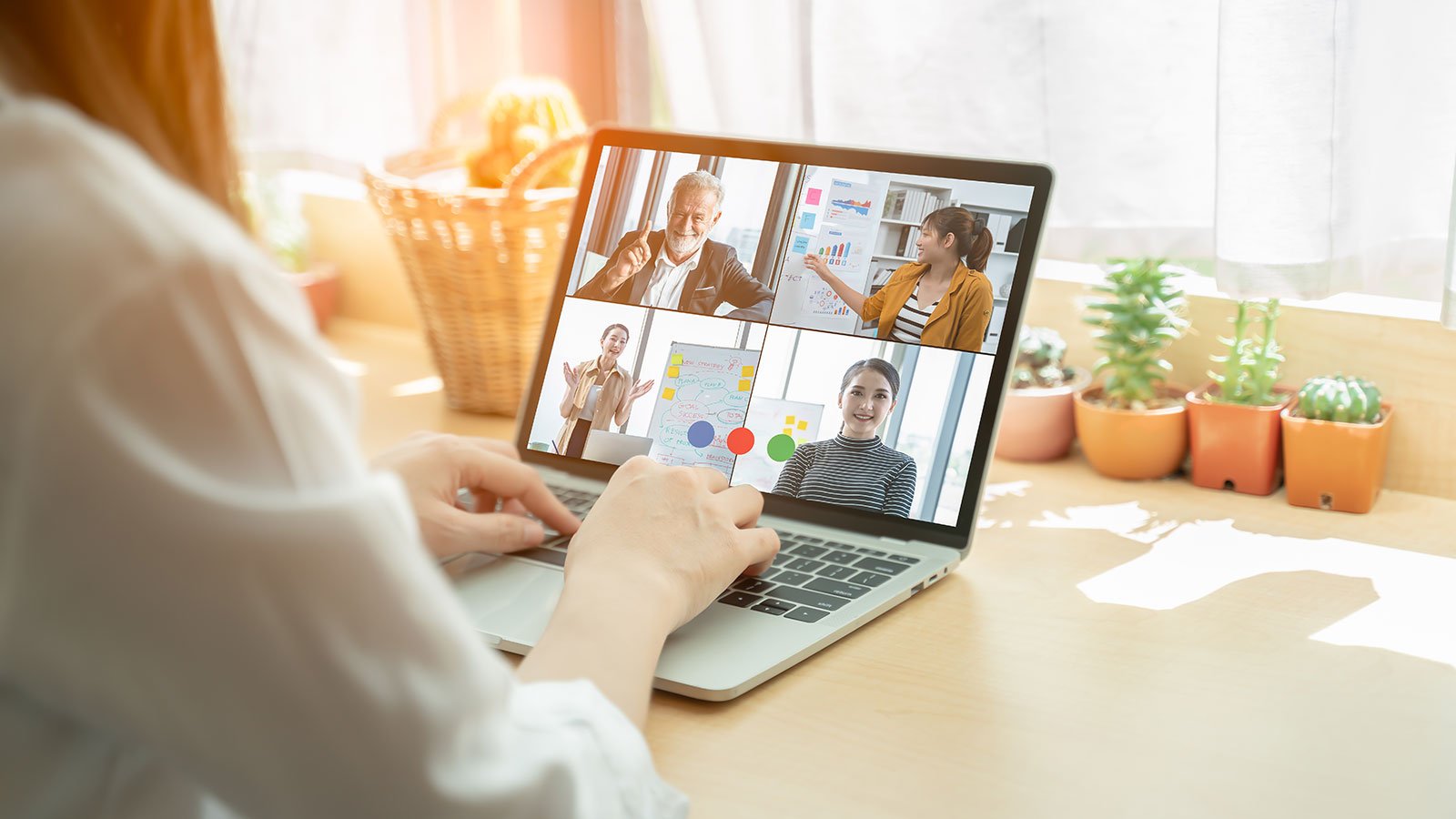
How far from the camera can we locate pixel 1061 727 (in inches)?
26.6

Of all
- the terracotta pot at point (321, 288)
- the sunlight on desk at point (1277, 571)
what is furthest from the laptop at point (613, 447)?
the terracotta pot at point (321, 288)

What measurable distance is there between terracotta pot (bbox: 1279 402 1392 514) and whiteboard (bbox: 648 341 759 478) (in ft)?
1.49

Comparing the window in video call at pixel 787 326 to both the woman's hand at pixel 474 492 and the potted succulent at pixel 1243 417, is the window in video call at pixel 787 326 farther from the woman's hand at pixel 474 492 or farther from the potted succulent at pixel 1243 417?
the potted succulent at pixel 1243 417

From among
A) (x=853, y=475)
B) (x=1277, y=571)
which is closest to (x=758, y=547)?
(x=853, y=475)

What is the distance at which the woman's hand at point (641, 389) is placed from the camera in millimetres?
1007

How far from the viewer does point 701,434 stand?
98 centimetres

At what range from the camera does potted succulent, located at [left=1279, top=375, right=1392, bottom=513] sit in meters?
1.00

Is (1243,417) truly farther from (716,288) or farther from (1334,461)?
(716,288)

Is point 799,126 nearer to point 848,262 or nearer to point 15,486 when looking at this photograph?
point 848,262

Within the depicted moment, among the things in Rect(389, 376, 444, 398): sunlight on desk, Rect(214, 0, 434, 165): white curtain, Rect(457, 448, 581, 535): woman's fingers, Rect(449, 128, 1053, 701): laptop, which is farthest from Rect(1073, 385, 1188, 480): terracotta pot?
Rect(214, 0, 434, 165): white curtain

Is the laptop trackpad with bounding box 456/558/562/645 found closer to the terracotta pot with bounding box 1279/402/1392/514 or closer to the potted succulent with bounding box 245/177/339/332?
the terracotta pot with bounding box 1279/402/1392/514

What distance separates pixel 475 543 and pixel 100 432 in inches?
19.6

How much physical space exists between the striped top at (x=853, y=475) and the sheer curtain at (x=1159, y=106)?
34cm

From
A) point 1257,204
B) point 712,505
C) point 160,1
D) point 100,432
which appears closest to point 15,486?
point 100,432
